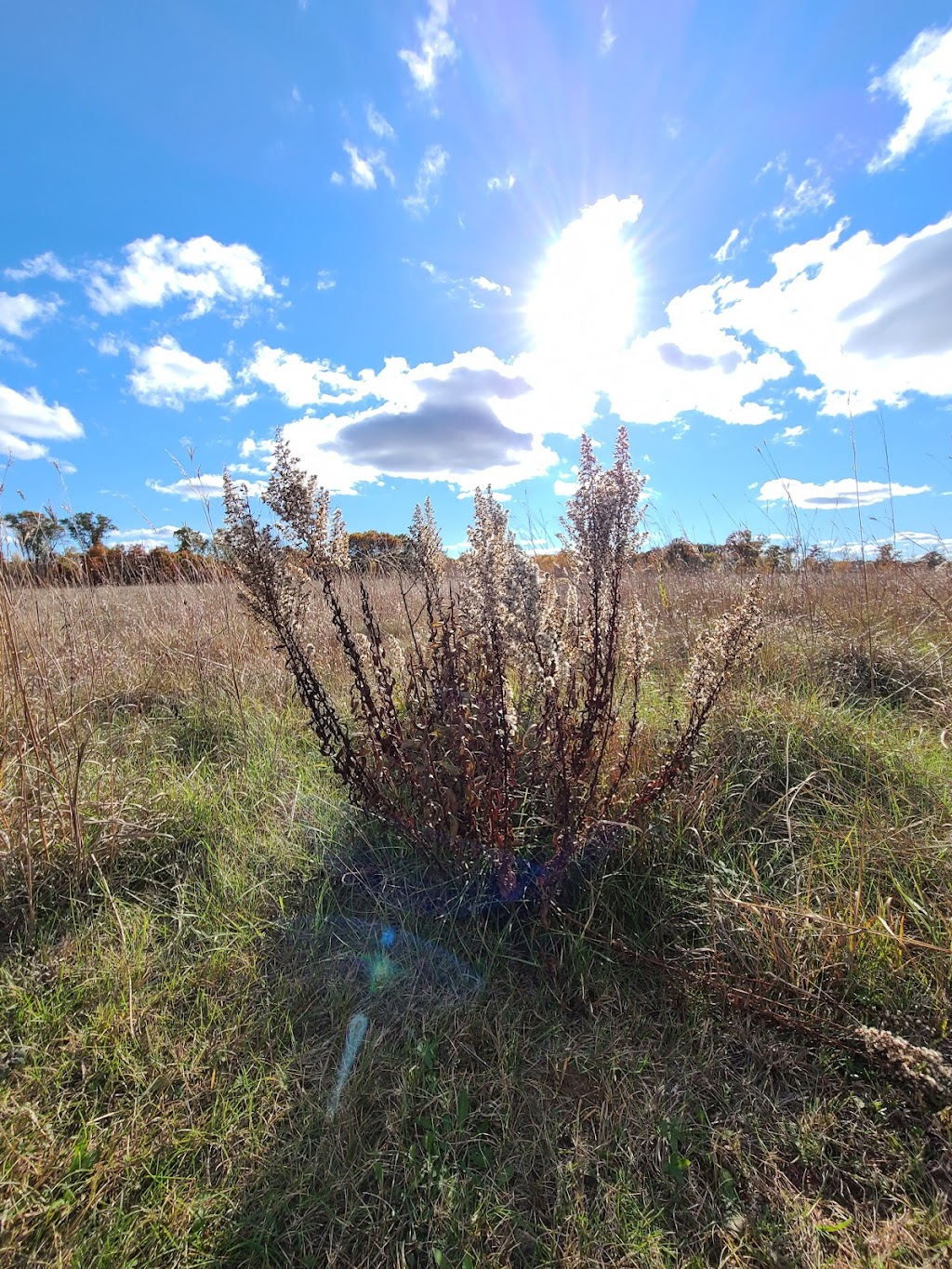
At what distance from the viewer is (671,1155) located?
1509 millimetres

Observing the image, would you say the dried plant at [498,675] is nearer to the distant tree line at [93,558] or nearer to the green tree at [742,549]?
the distant tree line at [93,558]

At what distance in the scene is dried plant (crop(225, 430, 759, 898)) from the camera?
196cm

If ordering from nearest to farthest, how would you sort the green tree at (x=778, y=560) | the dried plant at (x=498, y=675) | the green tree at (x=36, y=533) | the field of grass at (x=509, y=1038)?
the field of grass at (x=509, y=1038)
the dried plant at (x=498, y=675)
the green tree at (x=36, y=533)
the green tree at (x=778, y=560)

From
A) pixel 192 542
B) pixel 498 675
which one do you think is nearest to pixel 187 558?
pixel 192 542

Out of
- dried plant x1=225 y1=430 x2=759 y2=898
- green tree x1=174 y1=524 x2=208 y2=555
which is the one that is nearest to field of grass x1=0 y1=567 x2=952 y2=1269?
dried plant x1=225 y1=430 x2=759 y2=898

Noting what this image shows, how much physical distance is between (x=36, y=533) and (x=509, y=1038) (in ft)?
15.5

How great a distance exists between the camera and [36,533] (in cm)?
436

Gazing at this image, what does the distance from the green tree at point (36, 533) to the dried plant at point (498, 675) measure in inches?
95.1

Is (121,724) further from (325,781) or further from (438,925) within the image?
(438,925)

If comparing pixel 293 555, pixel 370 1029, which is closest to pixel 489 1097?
pixel 370 1029

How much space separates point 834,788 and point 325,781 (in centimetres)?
245

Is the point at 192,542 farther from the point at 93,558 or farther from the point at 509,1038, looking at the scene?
the point at 509,1038

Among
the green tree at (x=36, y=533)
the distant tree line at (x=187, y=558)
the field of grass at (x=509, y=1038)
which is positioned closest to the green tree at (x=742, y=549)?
the distant tree line at (x=187, y=558)

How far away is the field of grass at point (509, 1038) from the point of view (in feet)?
4.59
